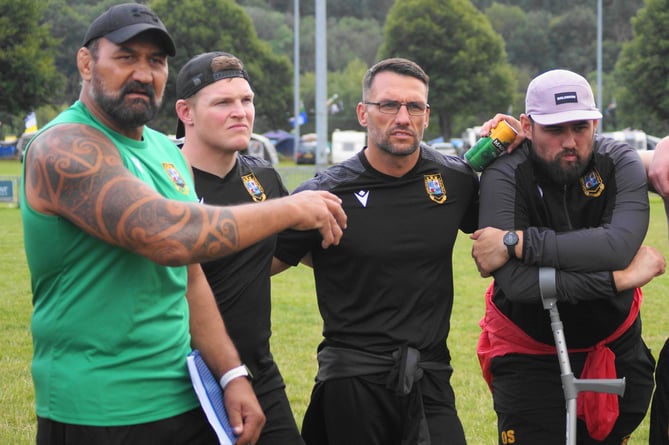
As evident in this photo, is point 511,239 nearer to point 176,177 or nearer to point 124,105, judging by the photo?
point 176,177

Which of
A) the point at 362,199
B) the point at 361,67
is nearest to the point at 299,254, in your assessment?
the point at 362,199

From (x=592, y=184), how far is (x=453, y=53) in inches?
2426

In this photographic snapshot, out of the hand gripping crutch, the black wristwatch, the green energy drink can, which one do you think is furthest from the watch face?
the green energy drink can

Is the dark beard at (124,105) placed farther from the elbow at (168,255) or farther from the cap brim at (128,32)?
the elbow at (168,255)

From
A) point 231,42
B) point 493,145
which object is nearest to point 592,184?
point 493,145

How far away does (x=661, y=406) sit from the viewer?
5.26 meters

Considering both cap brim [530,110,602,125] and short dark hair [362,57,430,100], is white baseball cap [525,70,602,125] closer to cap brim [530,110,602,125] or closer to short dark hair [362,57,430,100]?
cap brim [530,110,602,125]

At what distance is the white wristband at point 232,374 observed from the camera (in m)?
3.74

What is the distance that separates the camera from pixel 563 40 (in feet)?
354

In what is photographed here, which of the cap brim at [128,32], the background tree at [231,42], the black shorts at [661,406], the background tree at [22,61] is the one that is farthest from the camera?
the background tree at [231,42]

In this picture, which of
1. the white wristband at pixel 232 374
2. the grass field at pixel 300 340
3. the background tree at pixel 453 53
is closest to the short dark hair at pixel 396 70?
the white wristband at pixel 232 374

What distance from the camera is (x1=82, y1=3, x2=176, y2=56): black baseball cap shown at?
3.36m

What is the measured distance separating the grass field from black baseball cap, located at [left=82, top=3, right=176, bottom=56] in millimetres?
4261

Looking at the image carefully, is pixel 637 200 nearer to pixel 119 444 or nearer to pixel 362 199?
pixel 362 199
